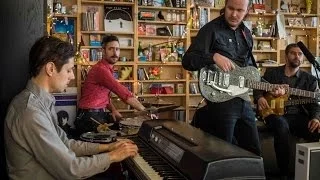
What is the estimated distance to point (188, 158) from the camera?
1.59 metres

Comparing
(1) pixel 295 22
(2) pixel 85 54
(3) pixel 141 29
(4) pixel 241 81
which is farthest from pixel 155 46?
(4) pixel 241 81

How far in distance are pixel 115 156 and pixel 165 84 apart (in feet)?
15.1

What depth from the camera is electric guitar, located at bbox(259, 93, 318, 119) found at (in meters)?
4.09

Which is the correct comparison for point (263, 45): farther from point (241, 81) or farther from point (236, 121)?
point (236, 121)

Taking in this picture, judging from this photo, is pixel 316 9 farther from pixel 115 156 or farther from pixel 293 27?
pixel 115 156

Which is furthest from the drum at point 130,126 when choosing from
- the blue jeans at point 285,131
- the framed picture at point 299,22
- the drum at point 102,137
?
the framed picture at point 299,22

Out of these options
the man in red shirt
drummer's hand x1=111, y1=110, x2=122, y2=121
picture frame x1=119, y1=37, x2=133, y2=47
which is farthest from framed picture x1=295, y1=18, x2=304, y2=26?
drummer's hand x1=111, y1=110, x2=122, y2=121

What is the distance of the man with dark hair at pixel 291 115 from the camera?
12.8 ft

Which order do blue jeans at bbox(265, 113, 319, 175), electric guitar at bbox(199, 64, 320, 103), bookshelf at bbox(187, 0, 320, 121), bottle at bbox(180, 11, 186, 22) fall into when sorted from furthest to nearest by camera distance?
1. bookshelf at bbox(187, 0, 320, 121)
2. bottle at bbox(180, 11, 186, 22)
3. blue jeans at bbox(265, 113, 319, 175)
4. electric guitar at bbox(199, 64, 320, 103)

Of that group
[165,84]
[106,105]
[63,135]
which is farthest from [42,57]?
[165,84]

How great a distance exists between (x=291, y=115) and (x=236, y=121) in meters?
1.84

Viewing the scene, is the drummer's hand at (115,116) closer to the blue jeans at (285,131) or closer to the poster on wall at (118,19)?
the blue jeans at (285,131)

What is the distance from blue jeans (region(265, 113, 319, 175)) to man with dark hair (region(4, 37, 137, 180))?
258 centimetres

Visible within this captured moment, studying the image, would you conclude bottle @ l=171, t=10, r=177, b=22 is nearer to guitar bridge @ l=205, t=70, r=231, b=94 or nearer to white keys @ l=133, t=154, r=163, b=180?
guitar bridge @ l=205, t=70, r=231, b=94
